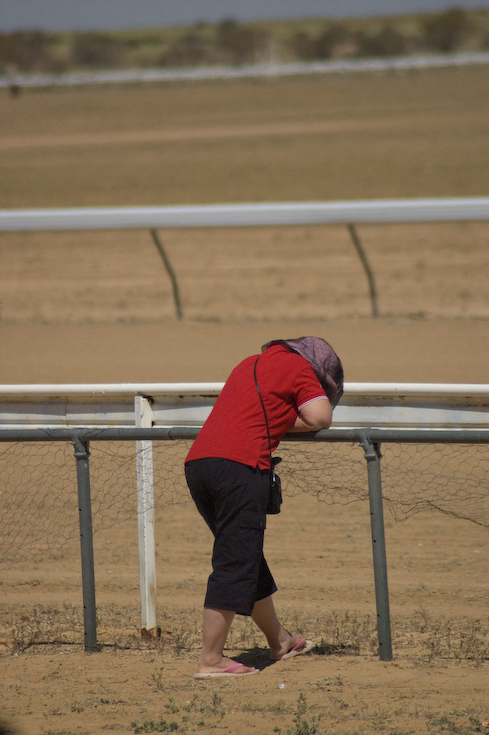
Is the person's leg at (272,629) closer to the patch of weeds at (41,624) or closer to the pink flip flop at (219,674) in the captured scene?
the pink flip flop at (219,674)

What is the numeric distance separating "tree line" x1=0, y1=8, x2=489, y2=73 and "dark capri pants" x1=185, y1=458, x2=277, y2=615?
2958 centimetres

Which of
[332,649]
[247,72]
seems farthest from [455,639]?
[247,72]

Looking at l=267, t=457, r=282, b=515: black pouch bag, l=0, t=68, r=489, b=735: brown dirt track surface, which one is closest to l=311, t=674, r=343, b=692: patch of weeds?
l=0, t=68, r=489, b=735: brown dirt track surface

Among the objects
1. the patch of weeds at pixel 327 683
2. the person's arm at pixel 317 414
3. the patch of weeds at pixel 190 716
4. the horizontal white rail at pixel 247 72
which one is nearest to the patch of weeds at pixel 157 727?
the patch of weeds at pixel 190 716

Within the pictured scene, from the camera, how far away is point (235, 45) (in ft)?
127

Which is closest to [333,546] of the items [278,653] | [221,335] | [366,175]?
[278,653]

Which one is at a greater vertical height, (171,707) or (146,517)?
(146,517)

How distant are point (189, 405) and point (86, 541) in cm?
75

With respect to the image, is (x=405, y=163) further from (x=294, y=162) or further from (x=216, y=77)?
(x=216, y=77)

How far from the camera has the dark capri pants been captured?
306 centimetres

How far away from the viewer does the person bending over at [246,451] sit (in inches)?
120

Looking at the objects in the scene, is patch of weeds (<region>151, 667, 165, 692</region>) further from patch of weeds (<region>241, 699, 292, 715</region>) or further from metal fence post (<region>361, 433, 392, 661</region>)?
metal fence post (<region>361, 433, 392, 661</region>)

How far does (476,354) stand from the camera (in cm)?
717

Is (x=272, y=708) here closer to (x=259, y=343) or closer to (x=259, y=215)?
(x=259, y=343)
